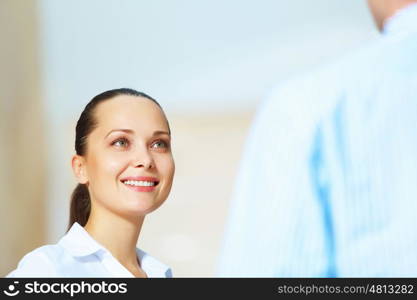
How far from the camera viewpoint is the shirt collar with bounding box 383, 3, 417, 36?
463 millimetres

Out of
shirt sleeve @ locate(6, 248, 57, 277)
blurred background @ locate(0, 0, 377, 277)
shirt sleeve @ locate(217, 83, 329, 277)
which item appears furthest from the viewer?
blurred background @ locate(0, 0, 377, 277)

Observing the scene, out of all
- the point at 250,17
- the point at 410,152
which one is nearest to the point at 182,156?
the point at 250,17

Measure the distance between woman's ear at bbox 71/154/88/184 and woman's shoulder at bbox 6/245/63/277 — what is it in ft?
0.31

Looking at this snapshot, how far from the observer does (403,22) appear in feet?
1.52

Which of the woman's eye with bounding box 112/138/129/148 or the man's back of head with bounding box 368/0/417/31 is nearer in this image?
the man's back of head with bounding box 368/0/417/31

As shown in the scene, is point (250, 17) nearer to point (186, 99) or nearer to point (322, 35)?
point (186, 99)

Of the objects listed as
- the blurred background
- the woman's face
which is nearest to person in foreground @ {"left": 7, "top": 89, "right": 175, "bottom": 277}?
the woman's face

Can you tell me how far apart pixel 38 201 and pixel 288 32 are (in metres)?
0.79

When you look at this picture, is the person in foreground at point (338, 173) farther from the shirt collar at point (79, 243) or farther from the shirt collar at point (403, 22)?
the shirt collar at point (79, 243)

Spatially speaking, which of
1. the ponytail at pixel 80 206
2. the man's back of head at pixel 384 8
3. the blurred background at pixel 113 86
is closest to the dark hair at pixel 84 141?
the ponytail at pixel 80 206

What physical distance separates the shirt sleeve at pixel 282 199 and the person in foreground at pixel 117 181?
0.34 m

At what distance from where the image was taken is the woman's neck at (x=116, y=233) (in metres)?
0.75

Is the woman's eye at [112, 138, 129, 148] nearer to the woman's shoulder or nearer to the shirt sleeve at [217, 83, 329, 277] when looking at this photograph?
the woman's shoulder

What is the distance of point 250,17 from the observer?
128cm
